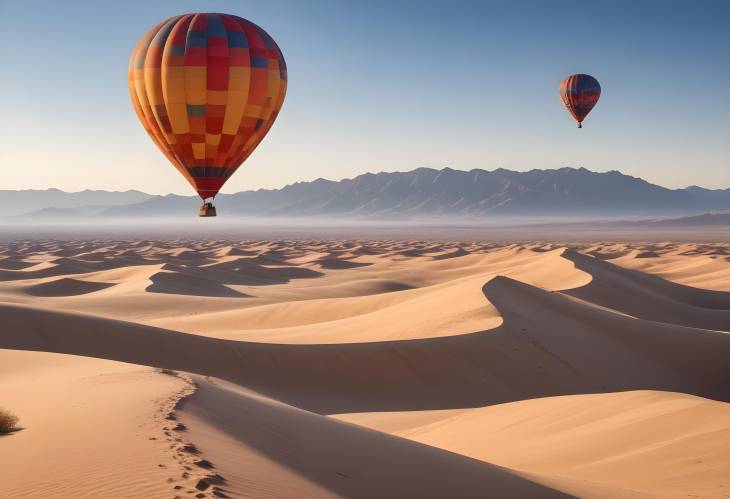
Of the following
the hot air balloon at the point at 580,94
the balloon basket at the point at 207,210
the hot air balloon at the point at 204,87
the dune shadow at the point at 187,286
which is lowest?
the dune shadow at the point at 187,286

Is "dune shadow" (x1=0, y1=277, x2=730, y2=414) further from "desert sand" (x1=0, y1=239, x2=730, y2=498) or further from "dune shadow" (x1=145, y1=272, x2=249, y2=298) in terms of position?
"dune shadow" (x1=145, y1=272, x2=249, y2=298)

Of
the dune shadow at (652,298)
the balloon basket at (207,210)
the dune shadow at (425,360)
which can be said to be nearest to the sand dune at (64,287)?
the dune shadow at (425,360)

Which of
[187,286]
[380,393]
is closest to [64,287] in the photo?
[187,286]

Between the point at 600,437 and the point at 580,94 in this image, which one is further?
the point at 580,94

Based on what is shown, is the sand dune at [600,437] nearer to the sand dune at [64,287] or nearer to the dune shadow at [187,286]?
the dune shadow at [187,286]

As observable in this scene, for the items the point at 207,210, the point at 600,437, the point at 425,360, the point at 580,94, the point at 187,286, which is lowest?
the point at 187,286

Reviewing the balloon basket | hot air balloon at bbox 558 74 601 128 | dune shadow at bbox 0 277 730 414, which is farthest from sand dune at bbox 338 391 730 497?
hot air balloon at bbox 558 74 601 128

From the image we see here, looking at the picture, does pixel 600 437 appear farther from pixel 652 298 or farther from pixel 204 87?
pixel 652 298
